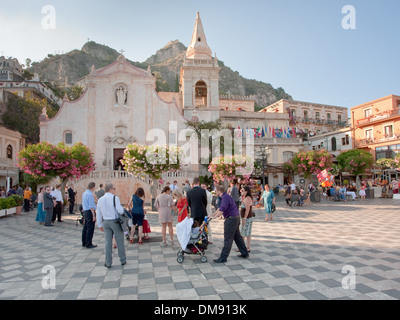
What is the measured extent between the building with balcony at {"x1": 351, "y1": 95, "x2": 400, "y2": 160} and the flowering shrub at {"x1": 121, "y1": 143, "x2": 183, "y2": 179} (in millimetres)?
29752

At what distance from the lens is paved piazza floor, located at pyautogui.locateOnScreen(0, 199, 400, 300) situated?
4.48 meters

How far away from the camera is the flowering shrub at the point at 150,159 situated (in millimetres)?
16078

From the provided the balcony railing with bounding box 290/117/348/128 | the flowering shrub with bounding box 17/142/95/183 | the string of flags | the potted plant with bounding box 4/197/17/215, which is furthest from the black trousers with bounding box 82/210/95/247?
the balcony railing with bounding box 290/117/348/128

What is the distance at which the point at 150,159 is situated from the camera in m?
16.0

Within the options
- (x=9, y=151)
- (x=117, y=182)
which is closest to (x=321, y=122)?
(x=117, y=182)

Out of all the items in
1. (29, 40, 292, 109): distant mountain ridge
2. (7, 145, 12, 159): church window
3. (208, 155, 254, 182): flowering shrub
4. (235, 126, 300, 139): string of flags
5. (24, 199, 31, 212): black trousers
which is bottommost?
(24, 199, 31, 212): black trousers

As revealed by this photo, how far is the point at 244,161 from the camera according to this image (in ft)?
57.4

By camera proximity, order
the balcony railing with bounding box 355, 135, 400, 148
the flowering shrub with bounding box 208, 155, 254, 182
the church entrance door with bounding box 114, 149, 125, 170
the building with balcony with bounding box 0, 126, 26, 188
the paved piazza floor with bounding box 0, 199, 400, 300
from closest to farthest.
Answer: the paved piazza floor with bounding box 0, 199, 400, 300, the flowering shrub with bounding box 208, 155, 254, 182, the church entrance door with bounding box 114, 149, 125, 170, the building with balcony with bounding box 0, 126, 26, 188, the balcony railing with bounding box 355, 135, 400, 148

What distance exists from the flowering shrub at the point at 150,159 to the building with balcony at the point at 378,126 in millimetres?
29752

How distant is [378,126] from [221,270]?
124ft

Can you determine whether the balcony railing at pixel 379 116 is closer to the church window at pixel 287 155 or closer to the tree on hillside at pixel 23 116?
the church window at pixel 287 155

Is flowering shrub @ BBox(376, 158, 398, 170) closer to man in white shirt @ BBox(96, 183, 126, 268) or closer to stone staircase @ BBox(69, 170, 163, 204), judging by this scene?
stone staircase @ BBox(69, 170, 163, 204)

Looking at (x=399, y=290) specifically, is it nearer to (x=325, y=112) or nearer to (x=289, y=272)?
(x=289, y=272)
